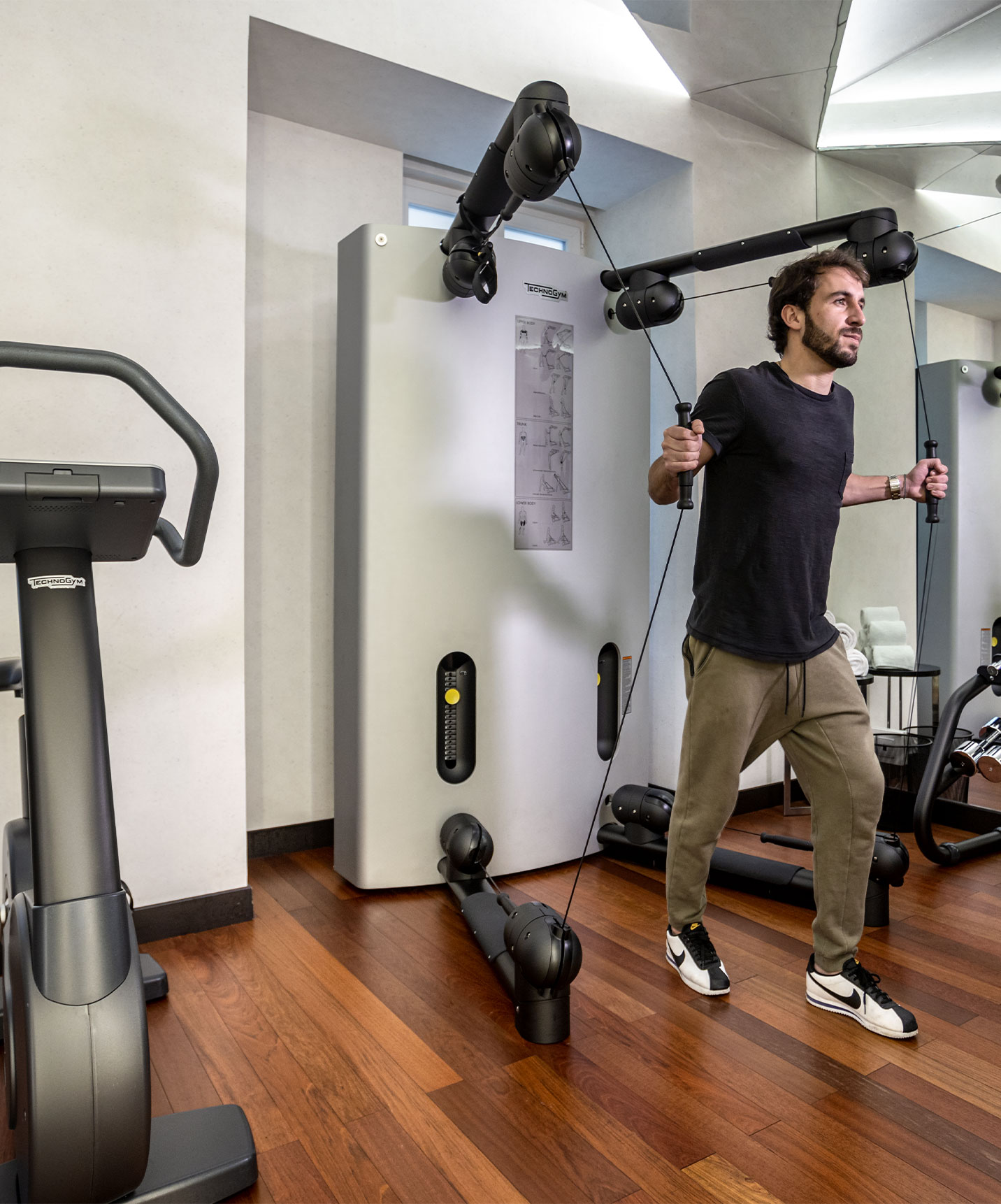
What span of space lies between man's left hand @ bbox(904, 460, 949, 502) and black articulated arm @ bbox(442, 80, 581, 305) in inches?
41.9

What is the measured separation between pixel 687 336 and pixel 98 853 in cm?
271

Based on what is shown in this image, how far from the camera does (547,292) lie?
2.63 m

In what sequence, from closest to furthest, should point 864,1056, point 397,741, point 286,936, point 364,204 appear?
1. point 864,1056
2. point 286,936
3. point 397,741
4. point 364,204

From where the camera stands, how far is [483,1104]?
147cm

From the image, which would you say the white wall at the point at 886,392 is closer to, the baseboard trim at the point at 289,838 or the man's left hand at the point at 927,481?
the man's left hand at the point at 927,481

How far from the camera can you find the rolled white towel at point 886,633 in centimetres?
289

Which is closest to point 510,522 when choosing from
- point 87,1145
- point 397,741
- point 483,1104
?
point 397,741

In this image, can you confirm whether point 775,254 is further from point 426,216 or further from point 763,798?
point 763,798

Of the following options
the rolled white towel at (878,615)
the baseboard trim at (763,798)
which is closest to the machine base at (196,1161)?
the baseboard trim at (763,798)

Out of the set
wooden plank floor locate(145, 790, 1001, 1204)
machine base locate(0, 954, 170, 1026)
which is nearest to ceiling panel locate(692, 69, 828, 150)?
wooden plank floor locate(145, 790, 1001, 1204)

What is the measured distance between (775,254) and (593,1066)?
80.8 inches

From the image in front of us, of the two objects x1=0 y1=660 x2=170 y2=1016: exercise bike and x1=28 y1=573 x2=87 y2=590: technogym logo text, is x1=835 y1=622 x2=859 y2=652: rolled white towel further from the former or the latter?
x1=28 y1=573 x2=87 y2=590: technogym logo text

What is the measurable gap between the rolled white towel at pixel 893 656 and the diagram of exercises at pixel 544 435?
113 centimetres

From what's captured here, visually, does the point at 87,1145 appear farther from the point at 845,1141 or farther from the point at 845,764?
the point at 845,764
